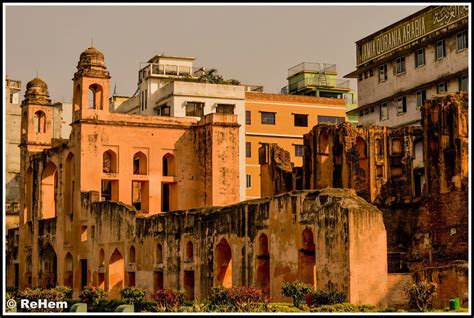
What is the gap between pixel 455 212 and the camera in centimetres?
2961

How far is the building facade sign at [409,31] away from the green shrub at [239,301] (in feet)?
58.7

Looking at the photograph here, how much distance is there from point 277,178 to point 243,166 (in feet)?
23.5

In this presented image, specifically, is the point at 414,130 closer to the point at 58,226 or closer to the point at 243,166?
the point at 243,166

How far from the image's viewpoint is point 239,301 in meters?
24.6

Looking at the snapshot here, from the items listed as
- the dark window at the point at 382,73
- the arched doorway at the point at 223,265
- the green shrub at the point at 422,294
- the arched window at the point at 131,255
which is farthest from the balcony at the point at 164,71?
the green shrub at the point at 422,294

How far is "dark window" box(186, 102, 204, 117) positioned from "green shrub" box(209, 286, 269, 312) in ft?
76.0

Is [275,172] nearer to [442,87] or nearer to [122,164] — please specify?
[122,164]

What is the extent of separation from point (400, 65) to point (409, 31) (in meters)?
1.64

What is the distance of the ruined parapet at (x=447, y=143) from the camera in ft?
98.7

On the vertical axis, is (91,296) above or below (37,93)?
below

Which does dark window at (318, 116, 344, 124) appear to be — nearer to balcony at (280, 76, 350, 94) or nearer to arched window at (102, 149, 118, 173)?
balcony at (280, 76, 350, 94)

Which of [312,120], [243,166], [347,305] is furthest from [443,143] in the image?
[312,120]

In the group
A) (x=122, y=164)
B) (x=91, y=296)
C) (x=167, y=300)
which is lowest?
(x=91, y=296)

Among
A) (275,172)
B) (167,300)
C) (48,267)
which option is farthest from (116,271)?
(167,300)
